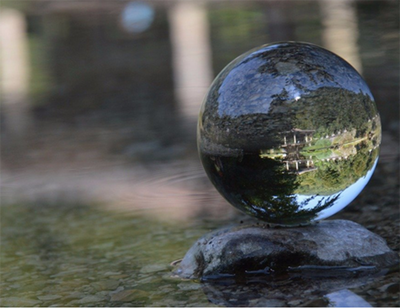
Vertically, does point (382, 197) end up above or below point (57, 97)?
below

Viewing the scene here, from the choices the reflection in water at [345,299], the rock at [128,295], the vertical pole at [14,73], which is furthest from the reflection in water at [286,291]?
the vertical pole at [14,73]

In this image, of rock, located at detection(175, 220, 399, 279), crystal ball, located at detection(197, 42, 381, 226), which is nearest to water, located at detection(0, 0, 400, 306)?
rock, located at detection(175, 220, 399, 279)

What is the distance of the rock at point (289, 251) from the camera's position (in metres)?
4.60

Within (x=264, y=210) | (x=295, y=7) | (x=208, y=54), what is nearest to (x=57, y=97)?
(x=208, y=54)

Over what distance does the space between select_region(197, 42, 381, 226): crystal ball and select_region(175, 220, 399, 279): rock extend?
6.0 inches

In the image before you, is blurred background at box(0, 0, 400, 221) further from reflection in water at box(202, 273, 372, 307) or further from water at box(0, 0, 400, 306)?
reflection in water at box(202, 273, 372, 307)

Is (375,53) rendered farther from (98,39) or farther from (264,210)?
(264,210)

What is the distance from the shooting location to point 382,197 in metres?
6.25

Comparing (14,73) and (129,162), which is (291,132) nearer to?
(129,162)

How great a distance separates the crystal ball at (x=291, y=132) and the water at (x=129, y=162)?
21.6 inches

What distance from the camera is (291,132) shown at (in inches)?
176

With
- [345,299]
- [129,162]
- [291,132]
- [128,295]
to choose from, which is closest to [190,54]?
[129,162]

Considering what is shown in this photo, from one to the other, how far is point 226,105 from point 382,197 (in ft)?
7.31

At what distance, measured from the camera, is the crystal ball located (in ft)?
14.7
